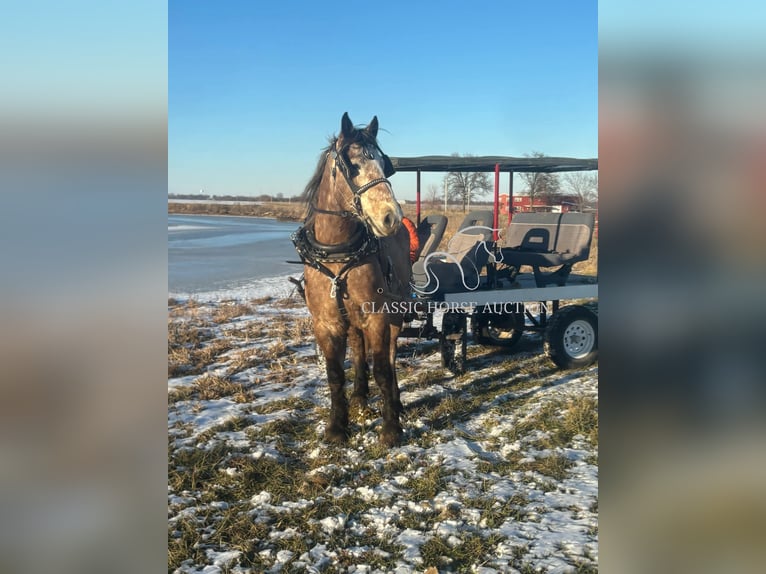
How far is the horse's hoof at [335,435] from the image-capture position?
10.9ft

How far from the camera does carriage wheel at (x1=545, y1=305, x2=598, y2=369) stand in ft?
15.4

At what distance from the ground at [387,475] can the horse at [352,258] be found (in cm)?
43

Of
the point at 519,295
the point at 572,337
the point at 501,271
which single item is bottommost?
the point at 572,337

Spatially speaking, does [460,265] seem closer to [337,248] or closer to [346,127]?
[337,248]

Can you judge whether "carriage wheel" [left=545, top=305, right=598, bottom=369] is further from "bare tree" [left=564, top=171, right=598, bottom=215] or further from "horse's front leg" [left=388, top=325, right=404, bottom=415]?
"horse's front leg" [left=388, top=325, right=404, bottom=415]

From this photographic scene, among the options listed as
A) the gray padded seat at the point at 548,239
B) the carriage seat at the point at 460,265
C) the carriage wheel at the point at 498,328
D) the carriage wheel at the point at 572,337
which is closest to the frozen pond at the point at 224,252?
the carriage seat at the point at 460,265

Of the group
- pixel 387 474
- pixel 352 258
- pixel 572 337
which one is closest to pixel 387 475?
pixel 387 474

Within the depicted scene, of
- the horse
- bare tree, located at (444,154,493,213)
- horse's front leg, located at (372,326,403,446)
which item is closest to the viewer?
the horse

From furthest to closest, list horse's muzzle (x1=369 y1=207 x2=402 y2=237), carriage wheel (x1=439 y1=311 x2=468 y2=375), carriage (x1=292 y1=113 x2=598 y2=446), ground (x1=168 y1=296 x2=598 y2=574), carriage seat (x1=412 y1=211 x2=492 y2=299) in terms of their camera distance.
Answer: carriage wheel (x1=439 y1=311 x2=468 y2=375)
carriage seat (x1=412 y1=211 x2=492 y2=299)
carriage (x1=292 y1=113 x2=598 y2=446)
horse's muzzle (x1=369 y1=207 x2=402 y2=237)
ground (x1=168 y1=296 x2=598 y2=574)

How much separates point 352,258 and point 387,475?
1.41 m

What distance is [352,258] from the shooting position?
2936 millimetres

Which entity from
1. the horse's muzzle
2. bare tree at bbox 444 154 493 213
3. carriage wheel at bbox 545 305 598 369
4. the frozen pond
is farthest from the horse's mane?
carriage wheel at bbox 545 305 598 369
